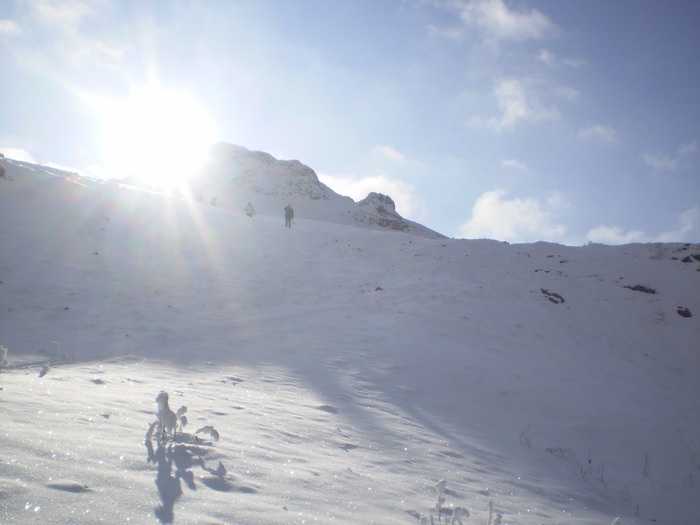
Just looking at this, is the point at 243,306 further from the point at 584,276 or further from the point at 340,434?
the point at 584,276

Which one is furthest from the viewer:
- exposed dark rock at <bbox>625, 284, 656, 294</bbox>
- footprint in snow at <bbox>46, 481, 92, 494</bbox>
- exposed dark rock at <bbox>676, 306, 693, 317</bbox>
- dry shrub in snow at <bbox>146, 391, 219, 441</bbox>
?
exposed dark rock at <bbox>625, 284, 656, 294</bbox>

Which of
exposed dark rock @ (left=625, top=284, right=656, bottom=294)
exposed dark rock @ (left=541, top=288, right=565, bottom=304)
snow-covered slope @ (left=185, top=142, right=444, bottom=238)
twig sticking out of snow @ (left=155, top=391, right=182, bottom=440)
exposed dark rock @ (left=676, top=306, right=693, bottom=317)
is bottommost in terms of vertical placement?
twig sticking out of snow @ (left=155, top=391, right=182, bottom=440)

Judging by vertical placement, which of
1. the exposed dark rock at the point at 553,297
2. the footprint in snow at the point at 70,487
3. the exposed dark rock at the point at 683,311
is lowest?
the footprint in snow at the point at 70,487

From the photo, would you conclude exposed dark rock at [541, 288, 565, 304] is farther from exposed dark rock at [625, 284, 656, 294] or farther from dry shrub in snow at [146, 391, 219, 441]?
dry shrub in snow at [146, 391, 219, 441]

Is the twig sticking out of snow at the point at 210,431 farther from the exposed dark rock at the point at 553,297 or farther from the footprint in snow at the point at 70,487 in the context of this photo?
the exposed dark rock at the point at 553,297

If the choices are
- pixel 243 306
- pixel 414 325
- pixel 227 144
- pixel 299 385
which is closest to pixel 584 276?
pixel 414 325

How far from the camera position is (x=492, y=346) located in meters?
11.6

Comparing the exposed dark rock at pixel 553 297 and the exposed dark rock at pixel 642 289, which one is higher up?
the exposed dark rock at pixel 642 289

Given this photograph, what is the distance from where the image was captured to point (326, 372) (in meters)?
7.77

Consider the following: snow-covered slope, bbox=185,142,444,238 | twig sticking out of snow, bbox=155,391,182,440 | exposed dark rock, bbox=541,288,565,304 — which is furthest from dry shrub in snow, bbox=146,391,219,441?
snow-covered slope, bbox=185,142,444,238

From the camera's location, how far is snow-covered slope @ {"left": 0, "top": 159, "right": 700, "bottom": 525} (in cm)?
277

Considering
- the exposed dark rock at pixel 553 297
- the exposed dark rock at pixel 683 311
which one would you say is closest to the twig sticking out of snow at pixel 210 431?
the exposed dark rock at pixel 553 297

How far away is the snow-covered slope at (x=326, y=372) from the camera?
2.77m

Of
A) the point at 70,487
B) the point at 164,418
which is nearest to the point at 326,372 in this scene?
the point at 164,418
